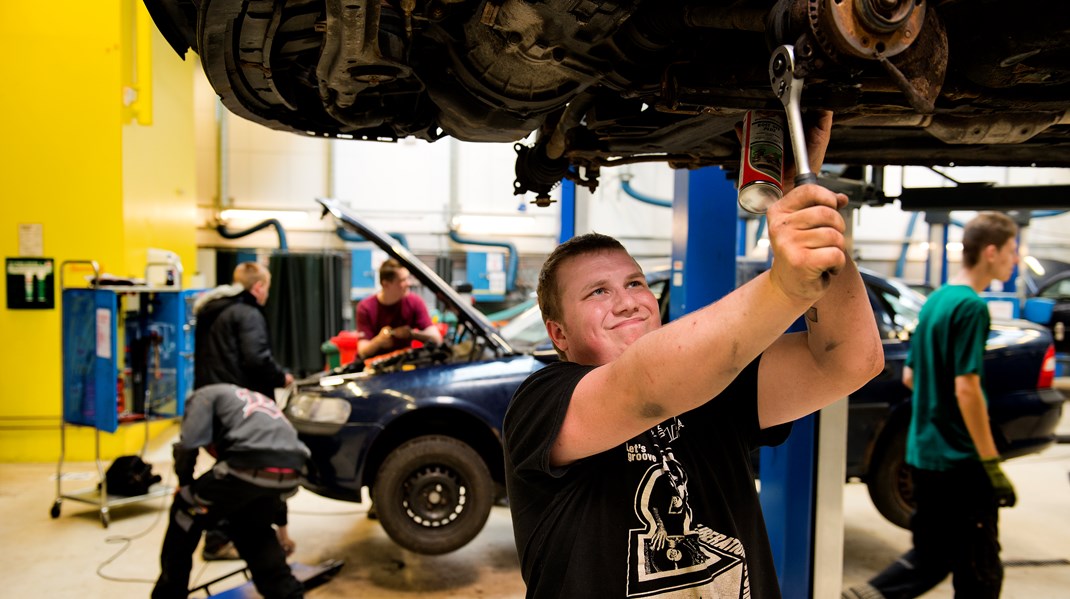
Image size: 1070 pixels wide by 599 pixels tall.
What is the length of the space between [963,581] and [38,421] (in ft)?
21.3

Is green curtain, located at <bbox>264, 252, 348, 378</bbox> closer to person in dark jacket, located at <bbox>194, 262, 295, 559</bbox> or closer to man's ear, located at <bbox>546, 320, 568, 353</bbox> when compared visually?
person in dark jacket, located at <bbox>194, 262, 295, 559</bbox>

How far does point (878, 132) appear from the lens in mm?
1987

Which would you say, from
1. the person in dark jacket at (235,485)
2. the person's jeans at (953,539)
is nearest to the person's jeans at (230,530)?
the person in dark jacket at (235,485)

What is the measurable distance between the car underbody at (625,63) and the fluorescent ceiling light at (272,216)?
31.5ft

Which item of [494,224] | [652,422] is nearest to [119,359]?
[652,422]

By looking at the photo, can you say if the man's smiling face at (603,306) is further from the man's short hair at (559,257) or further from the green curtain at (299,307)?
the green curtain at (299,307)

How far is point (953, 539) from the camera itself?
2590 millimetres

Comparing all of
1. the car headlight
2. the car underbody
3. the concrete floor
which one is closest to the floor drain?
the concrete floor

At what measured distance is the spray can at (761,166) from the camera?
95 cm

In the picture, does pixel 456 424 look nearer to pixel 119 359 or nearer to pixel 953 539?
pixel 953 539

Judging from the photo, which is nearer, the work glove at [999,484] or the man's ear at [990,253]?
the work glove at [999,484]

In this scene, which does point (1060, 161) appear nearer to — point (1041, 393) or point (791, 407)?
point (791, 407)

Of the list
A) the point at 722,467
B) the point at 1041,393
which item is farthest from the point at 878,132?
the point at 1041,393

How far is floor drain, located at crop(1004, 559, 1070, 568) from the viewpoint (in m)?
3.82
